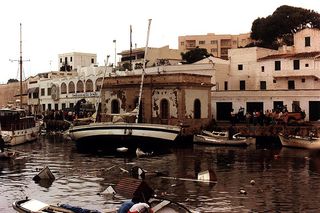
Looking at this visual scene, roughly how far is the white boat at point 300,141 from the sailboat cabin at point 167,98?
1070 centimetres

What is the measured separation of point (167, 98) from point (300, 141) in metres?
15.5

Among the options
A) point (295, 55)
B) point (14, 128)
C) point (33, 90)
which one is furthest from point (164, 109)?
point (33, 90)

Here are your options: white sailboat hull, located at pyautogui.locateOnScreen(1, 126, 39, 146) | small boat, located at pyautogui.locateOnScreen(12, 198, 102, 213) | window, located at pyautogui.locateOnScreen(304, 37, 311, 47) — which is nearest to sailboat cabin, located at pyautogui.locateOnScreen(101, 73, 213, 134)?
white sailboat hull, located at pyautogui.locateOnScreen(1, 126, 39, 146)

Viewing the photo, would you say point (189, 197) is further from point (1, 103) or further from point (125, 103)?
point (1, 103)

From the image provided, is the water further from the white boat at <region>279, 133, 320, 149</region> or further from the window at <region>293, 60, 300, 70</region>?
the window at <region>293, 60, 300, 70</region>

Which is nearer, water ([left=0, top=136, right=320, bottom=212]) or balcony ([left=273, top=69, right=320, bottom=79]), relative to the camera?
water ([left=0, top=136, right=320, bottom=212])

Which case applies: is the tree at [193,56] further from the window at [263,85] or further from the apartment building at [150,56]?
the window at [263,85]

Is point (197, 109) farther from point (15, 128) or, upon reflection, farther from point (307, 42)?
point (307, 42)

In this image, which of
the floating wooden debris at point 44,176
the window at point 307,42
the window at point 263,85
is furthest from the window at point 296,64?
the floating wooden debris at point 44,176

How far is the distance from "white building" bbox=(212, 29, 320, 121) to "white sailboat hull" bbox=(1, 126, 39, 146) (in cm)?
2333

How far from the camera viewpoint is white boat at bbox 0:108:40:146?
49.8 m

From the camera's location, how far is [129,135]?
4509cm

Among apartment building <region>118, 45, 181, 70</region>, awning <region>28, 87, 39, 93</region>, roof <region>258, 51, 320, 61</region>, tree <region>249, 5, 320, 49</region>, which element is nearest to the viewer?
roof <region>258, 51, 320, 61</region>

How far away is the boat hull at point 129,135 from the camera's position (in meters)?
44.8
